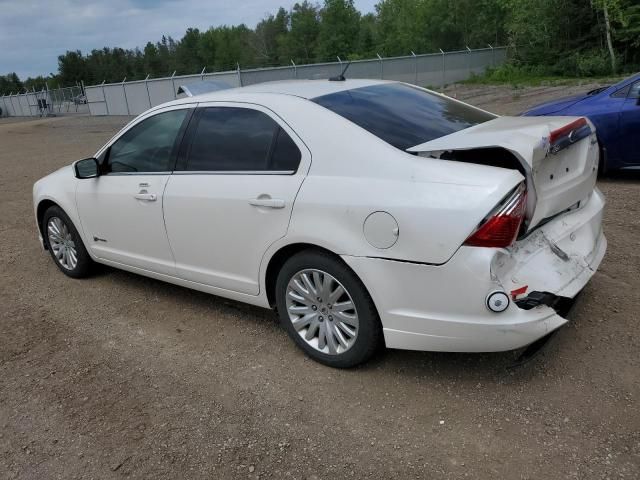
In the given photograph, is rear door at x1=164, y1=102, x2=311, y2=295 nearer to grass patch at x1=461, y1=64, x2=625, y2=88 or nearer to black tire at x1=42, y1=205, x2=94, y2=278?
black tire at x1=42, y1=205, x2=94, y2=278

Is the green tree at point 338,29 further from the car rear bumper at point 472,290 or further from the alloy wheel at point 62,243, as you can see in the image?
the car rear bumper at point 472,290

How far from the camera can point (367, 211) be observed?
9.61ft

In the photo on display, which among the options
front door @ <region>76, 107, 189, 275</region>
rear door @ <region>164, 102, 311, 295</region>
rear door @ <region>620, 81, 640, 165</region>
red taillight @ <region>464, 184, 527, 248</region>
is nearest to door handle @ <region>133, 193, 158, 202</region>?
front door @ <region>76, 107, 189, 275</region>

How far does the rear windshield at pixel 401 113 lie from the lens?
3.26m

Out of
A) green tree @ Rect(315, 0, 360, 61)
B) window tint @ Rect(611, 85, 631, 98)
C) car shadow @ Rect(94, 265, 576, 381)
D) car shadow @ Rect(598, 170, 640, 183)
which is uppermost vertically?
green tree @ Rect(315, 0, 360, 61)

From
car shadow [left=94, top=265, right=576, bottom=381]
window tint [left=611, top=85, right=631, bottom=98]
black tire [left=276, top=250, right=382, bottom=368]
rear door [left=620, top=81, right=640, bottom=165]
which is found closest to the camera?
black tire [left=276, top=250, right=382, bottom=368]

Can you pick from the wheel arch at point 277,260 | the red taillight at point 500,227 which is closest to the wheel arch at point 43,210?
the wheel arch at point 277,260

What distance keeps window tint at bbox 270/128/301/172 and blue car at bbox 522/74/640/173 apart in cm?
483

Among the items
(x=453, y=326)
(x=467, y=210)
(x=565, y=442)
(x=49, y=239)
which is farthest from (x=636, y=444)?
(x=49, y=239)

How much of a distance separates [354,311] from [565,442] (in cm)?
122

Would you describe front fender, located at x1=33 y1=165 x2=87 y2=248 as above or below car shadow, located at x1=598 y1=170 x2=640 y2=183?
above

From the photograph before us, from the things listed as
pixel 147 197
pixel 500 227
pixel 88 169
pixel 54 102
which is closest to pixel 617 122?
pixel 500 227

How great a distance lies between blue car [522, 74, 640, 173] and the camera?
654cm

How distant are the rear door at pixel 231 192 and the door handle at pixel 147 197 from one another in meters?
0.14
